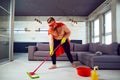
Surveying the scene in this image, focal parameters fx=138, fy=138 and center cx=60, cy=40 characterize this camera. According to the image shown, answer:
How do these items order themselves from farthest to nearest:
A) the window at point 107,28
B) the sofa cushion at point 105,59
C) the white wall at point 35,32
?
1. the white wall at point 35,32
2. the window at point 107,28
3. the sofa cushion at point 105,59

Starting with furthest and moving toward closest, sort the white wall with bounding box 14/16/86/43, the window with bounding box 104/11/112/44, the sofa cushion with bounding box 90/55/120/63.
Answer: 1. the white wall with bounding box 14/16/86/43
2. the window with bounding box 104/11/112/44
3. the sofa cushion with bounding box 90/55/120/63

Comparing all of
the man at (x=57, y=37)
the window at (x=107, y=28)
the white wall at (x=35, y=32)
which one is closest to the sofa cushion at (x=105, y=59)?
the man at (x=57, y=37)

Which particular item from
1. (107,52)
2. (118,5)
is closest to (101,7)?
(118,5)

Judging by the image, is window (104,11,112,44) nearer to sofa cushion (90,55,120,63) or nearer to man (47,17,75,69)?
sofa cushion (90,55,120,63)

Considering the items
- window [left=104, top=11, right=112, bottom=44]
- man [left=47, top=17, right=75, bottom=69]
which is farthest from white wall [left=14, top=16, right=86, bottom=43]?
man [left=47, top=17, right=75, bottom=69]

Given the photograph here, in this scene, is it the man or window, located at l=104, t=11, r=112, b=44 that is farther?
window, located at l=104, t=11, r=112, b=44

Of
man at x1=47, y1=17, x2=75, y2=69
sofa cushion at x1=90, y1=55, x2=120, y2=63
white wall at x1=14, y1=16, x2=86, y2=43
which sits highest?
white wall at x1=14, y1=16, x2=86, y2=43

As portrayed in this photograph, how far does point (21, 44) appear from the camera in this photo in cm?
959

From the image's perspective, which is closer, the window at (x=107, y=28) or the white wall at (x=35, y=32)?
the window at (x=107, y=28)

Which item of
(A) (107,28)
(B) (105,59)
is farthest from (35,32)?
(B) (105,59)

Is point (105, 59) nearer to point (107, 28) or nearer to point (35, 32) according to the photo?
point (107, 28)

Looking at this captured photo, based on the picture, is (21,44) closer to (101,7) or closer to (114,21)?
(101,7)

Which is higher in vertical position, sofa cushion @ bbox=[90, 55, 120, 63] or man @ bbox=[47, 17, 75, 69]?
man @ bbox=[47, 17, 75, 69]

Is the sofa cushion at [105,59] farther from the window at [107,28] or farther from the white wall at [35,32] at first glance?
the white wall at [35,32]
